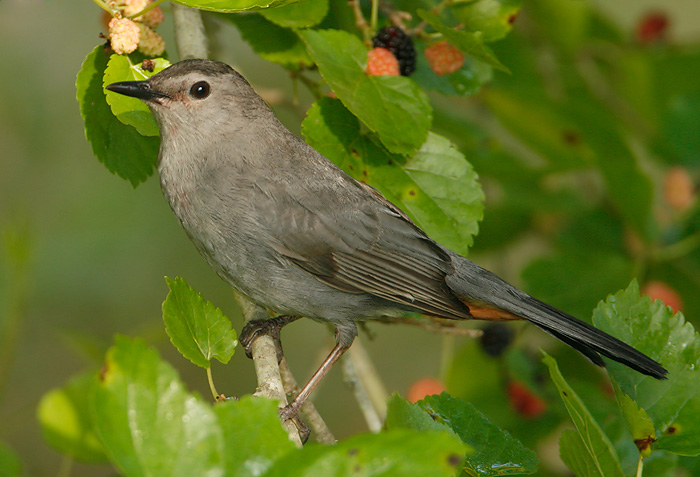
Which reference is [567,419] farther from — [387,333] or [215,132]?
[387,333]

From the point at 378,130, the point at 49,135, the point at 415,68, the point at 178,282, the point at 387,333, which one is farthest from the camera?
the point at 387,333

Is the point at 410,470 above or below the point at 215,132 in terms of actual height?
below

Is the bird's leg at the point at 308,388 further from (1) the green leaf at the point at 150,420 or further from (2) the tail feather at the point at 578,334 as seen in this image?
(1) the green leaf at the point at 150,420

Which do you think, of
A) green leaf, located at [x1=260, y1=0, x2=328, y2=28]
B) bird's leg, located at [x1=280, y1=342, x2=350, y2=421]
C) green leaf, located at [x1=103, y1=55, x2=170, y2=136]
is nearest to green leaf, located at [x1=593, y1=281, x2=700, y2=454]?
bird's leg, located at [x1=280, y1=342, x2=350, y2=421]

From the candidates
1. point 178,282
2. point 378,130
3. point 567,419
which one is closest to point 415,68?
point 378,130

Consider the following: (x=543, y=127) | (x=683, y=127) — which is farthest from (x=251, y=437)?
(x=683, y=127)

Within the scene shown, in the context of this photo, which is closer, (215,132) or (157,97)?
(157,97)

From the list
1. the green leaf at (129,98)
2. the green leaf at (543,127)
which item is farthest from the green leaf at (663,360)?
the green leaf at (543,127)

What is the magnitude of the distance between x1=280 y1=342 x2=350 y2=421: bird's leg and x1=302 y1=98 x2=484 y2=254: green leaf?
26.4 inches

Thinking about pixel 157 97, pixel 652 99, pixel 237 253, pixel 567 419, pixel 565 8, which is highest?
pixel 565 8

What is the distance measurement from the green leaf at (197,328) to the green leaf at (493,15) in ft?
5.30

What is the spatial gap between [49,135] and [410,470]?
20.2 ft

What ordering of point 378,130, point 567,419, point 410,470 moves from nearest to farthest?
point 410,470 < point 378,130 < point 567,419

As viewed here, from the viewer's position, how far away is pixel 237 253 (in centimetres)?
280
